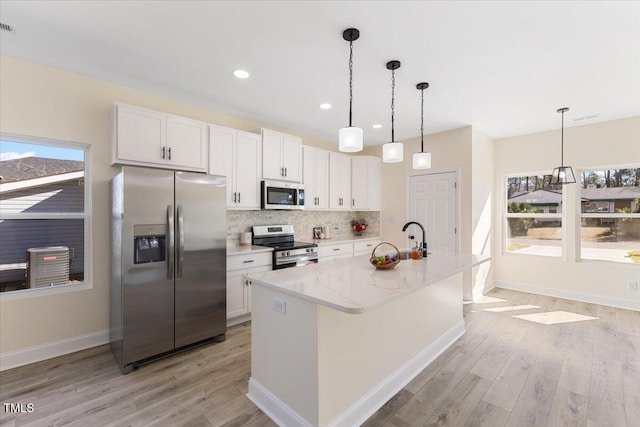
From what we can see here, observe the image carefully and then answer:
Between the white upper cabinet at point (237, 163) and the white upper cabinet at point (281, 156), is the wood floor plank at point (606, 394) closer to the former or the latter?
the white upper cabinet at point (237, 163)

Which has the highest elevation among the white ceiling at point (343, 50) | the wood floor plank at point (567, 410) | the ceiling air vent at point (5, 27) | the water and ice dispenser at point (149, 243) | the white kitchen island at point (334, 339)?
the ceiling air vent at point (5, 27)

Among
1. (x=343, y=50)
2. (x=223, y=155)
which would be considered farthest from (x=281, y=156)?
(x=343, y=50)

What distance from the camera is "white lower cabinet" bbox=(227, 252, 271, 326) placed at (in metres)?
3.30

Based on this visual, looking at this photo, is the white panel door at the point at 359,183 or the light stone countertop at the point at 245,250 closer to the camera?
the light stone countertop at the point at 245,250

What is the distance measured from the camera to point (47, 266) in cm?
272

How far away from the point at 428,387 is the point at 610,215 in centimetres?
413

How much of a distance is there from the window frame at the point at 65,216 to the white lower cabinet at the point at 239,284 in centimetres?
135

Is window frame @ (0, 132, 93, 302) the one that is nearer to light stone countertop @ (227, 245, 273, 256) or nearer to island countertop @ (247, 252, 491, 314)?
light stone countertop @ (227, 245, 273, 256)

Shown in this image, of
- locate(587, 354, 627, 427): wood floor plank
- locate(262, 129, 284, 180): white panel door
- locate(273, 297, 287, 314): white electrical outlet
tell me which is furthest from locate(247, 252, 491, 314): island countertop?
locate(262, 129, 284, 180): white panel door

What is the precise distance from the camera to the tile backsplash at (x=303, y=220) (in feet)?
13.2

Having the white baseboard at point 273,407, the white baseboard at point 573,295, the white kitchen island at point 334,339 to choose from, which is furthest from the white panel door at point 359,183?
the white baseboard at point 273,407

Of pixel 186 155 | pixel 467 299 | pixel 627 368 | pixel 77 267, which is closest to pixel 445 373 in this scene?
pixel 627 368

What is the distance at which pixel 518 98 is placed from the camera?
3.33 metres

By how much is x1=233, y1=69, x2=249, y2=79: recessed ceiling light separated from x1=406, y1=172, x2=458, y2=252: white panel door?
332 centimetres
